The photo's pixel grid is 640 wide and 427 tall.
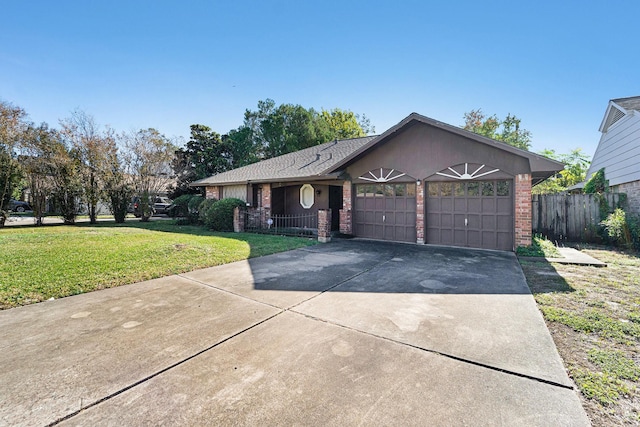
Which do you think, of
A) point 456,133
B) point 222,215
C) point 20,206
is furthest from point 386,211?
point 20,206

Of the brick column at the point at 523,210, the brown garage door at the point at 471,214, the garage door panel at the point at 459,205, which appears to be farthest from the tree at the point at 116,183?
the brick column at the point at 523,210

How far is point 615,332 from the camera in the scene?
3496 millimetres

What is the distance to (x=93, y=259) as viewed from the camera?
705 cm

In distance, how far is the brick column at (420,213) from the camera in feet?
33.2

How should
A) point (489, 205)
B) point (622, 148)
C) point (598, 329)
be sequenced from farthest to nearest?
point (622, 148), point (489, 205), point (598, 329)

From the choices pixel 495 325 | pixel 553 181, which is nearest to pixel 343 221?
pixel 495 325

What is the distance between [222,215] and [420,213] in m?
9.15

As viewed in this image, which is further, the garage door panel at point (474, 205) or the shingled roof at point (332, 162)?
the garage door panel at point (474, 205)

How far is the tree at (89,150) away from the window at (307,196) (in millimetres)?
12858

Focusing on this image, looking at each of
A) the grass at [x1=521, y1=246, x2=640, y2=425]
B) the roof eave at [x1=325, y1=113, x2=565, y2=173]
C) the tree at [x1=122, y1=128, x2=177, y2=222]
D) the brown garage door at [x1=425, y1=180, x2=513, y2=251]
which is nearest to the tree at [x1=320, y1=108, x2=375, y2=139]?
the tree at [x1=122, y1=128, x2=177, y2=222]

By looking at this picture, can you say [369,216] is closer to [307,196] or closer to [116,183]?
[307,196]

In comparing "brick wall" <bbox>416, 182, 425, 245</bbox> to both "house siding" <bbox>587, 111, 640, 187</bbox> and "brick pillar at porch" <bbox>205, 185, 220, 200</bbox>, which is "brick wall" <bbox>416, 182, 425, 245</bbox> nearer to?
"house siding" <bbox>587, 111, 640, 187</bbox>

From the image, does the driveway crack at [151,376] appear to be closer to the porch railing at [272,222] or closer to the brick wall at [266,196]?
the porch railing at [272,222]

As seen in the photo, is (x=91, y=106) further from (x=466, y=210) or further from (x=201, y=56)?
(x=466, y=210)
